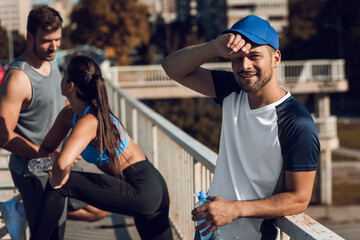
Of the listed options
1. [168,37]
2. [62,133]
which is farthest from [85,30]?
[62,133]

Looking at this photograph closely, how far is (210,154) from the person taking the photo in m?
3.93

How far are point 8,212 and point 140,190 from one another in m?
1.02

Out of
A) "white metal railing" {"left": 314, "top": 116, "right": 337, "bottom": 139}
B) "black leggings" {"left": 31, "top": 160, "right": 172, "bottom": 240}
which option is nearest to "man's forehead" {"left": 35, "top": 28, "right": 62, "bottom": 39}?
"black leggings" {"left": 31, "top": 160, "right": 172, "bottom": 240}

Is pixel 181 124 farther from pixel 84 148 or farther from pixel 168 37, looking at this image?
pixel 168 37

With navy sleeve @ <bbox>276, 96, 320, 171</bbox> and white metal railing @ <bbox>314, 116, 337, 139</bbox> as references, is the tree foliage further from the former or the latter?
navy sleeve @ <bbox>276, 96, 320, 171</bbox>

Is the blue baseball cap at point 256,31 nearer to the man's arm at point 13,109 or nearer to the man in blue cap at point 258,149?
the man in blue cap at point 258,149

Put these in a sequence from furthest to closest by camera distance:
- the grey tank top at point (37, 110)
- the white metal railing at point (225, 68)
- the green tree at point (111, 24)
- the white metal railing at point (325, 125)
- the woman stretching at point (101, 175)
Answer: the green tree at point (111, 24) → the white metal railing at point (325, 125) → the white metal railing at point (225, 68) → the grey tank top at point (37, 110) → the woman stretching at point (101, 175)

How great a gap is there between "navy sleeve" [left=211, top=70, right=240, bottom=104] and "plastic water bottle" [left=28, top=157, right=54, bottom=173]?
132 cm

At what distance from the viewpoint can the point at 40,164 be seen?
12.9 feet

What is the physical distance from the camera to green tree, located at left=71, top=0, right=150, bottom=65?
48281 mm

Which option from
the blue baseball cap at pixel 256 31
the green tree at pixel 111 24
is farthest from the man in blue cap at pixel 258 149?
the green tree at pixel 111 24

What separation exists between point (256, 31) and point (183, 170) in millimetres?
2226

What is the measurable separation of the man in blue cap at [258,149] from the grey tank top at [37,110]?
1.76 meters

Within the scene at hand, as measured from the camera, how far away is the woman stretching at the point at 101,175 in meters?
3.60
